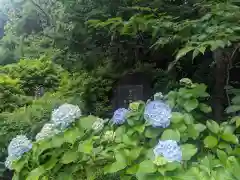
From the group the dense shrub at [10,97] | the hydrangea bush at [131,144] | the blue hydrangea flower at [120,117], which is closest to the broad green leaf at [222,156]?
the hydrangea bush at [131,144]

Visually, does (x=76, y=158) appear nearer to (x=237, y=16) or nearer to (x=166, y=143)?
(x=166, y=143)

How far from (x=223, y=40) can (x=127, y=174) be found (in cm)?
78

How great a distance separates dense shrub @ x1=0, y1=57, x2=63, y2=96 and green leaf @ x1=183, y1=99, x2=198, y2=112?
2703 mm

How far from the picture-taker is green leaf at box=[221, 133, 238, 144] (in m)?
1.33

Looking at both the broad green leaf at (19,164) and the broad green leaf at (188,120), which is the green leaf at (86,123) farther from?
the broad green leaf at (188,120)

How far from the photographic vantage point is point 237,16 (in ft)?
5.35

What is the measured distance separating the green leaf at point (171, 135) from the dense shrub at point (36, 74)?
2.83m

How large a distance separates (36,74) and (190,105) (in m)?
2.87

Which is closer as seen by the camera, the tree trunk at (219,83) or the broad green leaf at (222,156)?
the broad green leaf at (222,156)

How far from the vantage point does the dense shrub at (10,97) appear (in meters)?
3.13

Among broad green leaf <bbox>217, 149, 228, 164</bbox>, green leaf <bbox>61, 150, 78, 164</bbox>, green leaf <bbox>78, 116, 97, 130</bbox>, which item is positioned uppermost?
green leaf <bbox>78, 116, 97, 130</bbox>

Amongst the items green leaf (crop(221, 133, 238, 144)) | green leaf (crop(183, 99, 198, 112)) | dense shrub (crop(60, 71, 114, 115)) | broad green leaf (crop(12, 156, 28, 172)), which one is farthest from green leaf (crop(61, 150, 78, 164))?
dense shrub (crop(60, 71, 114, 115))

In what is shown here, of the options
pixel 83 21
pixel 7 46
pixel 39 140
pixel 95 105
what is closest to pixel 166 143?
pixel 39 140

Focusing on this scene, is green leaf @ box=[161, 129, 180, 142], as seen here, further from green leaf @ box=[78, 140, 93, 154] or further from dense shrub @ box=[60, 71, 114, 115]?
dense shrub @ box=[60, 71, 114, 115]
